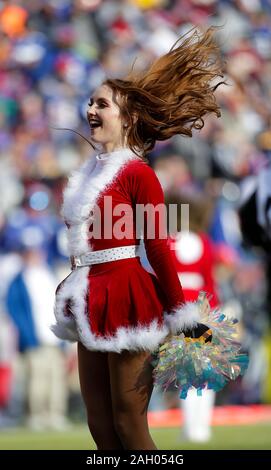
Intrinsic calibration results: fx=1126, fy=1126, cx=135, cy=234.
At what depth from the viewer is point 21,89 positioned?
41.7 ft

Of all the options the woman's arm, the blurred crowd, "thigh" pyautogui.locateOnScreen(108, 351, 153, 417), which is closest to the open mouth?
the woman's arm

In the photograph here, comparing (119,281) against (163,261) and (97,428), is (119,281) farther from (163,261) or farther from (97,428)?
(97,428)

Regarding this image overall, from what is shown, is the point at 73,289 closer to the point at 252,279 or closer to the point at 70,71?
the point at 252,279

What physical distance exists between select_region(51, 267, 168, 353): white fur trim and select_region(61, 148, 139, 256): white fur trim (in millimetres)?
123

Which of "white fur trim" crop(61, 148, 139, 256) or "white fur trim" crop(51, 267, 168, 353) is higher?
"white fur trim" crop(61, 148, 139, 256)

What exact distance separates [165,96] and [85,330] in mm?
1050

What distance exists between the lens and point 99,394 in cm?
451

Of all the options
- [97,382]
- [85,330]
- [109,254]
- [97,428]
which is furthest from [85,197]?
[97,428]

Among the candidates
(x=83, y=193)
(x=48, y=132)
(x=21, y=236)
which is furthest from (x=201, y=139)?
(x=83, y=193)

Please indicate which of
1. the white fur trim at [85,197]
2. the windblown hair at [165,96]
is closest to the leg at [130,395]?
the white fur trim at [85,197]

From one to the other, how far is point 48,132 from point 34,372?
→ 306cm

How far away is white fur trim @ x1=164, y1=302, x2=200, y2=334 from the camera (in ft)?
14.4

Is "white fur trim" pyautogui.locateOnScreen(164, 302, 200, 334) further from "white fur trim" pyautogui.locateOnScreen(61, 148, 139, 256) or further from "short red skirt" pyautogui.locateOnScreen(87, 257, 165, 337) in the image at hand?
"white fur trim" pyautogui.locateOnScreen(61, 148, 139, 256)

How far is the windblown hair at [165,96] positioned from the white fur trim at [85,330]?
0.63m
